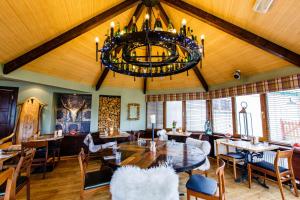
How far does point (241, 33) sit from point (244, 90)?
1848 mm

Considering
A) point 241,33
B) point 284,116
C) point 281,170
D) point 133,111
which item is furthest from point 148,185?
point 133,111

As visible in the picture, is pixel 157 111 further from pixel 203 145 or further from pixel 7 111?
pixel 7 111

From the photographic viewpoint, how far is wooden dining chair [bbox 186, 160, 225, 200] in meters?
1.71

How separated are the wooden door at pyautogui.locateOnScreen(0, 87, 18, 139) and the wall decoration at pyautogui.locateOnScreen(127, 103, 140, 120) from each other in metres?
3.47

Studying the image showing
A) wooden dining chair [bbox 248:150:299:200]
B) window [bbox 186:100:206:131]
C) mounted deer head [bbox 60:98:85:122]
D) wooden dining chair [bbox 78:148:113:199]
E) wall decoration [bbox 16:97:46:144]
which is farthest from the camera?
window [bbox 186:100:206:131]

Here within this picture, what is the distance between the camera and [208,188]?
1.89 m

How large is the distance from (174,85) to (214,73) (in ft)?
5.18

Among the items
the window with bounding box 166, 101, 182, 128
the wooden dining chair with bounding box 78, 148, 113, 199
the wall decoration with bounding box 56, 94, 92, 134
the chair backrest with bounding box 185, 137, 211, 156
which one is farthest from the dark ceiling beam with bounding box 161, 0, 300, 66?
the wall decoration with bounding box 56, 94, 92, 134

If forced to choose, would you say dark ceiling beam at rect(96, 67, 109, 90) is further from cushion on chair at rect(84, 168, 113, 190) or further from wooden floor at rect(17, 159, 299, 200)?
cushion on chair at rect(84, 168, 113, 190)

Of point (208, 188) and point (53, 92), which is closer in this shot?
point (208, 188)

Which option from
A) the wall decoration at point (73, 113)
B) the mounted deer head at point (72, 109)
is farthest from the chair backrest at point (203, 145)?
the mounted deer head at point (72, 109)

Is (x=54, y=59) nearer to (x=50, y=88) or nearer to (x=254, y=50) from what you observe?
(x=50, y=88)

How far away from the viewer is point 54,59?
3869mm

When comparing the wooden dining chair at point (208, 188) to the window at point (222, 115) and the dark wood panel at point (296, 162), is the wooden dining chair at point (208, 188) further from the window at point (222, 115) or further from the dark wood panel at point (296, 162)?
the window at point (222, 115)
